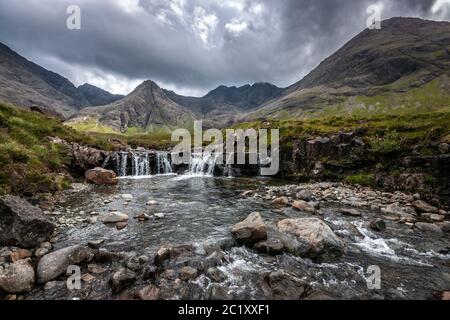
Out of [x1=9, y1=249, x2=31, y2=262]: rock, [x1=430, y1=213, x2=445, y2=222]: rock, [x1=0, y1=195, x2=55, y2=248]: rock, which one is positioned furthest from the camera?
[x1=430, y1=213, x2=445, y2=222]: rock

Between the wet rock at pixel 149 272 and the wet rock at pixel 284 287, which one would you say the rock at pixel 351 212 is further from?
the wet rock at pixel 149 272

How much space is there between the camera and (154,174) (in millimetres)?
40219

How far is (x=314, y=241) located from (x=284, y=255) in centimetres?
175

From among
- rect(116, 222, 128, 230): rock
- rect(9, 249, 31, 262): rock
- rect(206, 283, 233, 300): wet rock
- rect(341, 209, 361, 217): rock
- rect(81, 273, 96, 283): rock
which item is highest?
rect(9, 249, 31, 262): rock

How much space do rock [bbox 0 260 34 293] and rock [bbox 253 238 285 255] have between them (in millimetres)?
8845

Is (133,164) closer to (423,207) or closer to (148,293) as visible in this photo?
(148,293)

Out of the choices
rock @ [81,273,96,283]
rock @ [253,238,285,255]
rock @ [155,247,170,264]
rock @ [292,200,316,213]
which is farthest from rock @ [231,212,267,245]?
rock @ [292,200,316,213]

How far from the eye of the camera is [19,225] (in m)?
10.2

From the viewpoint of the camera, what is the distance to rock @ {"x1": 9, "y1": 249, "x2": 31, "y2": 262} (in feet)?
30.1

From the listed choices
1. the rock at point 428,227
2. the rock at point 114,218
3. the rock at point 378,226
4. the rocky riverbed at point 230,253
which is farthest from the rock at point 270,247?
the rock at point 428,227

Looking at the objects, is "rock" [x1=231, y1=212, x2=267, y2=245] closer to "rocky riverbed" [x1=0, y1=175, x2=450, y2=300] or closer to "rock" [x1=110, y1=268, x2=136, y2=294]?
"rocky riverbed" [x1=0, y1=175, x2=450, y2=300]

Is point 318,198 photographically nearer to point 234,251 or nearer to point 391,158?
point 391,158

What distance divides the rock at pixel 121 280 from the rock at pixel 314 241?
6947 millimetres

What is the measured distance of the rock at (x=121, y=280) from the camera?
26.3 feet
